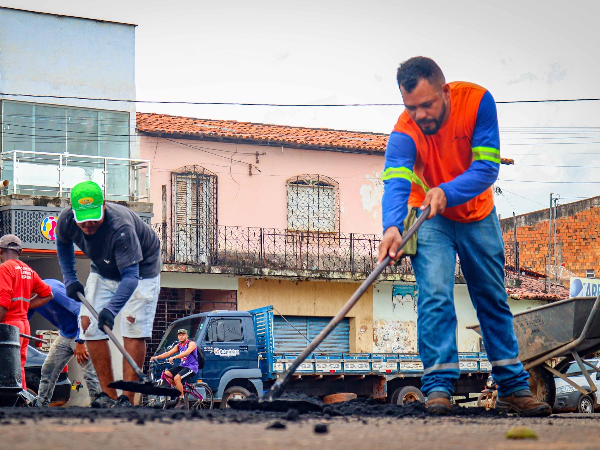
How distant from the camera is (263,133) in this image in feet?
100

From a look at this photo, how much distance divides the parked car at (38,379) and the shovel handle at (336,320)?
7.62 metres

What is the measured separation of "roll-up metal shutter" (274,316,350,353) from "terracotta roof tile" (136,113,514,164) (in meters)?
5.01

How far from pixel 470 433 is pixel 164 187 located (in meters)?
23.7

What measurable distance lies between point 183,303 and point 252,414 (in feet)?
74.7

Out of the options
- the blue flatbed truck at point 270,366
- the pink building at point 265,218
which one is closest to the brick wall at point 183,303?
the pink building at point 265,218

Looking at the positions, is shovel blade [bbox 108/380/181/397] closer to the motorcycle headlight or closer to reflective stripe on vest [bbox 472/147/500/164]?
reflective stripe on vest [bbox 472/147/500/164]

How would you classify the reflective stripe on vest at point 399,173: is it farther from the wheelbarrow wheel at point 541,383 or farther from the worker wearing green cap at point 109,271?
the wheelbarrow wheel at point 541,383

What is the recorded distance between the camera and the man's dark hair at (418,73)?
668cm

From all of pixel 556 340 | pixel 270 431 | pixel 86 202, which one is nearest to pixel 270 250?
pixel 556 340

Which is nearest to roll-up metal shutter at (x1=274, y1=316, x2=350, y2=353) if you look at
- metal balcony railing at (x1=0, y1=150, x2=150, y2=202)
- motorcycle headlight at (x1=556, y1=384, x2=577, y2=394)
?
metal balcony railing at (x1=0, y1=150, x2=150, y2=202)

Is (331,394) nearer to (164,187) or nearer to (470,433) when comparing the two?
(164,187)

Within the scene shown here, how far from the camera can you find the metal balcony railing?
2319cm

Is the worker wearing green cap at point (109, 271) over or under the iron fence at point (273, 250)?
under

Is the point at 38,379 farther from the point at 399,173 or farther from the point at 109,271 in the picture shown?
the point at 399,173
